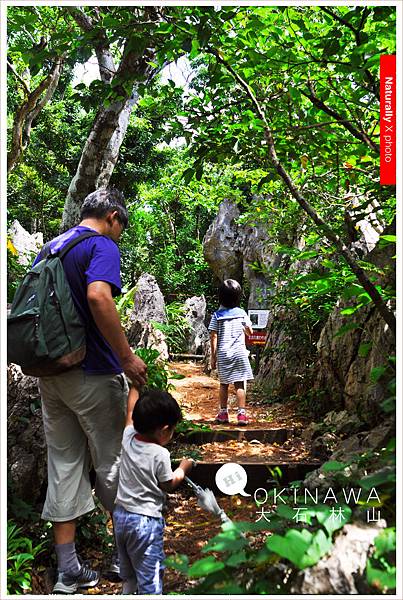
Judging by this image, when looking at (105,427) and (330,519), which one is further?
(105,427)

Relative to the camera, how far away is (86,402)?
7.89 ft

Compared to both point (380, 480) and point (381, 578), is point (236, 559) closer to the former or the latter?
point (381, 578)

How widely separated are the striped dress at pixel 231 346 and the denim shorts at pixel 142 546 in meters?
2.98

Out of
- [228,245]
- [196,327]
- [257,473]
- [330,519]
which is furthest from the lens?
A: [228,245]

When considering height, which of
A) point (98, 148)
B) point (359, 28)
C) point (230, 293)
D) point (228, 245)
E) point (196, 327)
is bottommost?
point (196, 327)

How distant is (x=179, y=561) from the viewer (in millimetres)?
1457

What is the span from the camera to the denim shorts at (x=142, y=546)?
6.63 feet

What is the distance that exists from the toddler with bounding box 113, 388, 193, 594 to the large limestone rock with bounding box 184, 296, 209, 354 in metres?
11.4

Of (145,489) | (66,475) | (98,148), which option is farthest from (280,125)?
(66,475)

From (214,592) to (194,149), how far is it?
2.60 m

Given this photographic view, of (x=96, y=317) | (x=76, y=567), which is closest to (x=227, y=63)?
(x=96, y=317)

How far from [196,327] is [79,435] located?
12.0 m

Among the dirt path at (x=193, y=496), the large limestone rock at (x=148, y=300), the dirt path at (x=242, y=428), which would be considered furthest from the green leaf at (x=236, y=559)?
the large limestone rock at (x=148, y=300)

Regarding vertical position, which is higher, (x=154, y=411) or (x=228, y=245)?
(x=228, y=245)
